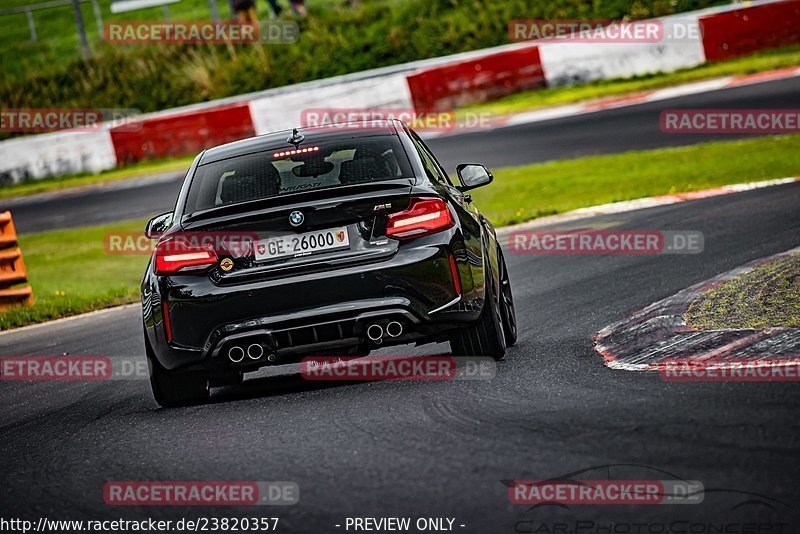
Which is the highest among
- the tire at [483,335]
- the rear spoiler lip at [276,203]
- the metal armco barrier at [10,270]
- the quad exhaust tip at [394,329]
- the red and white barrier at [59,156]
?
the rear spoiler lip at [276,203]

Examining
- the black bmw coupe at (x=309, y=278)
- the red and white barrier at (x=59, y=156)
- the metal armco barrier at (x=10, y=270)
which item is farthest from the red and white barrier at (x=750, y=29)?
the black bmw coupe at (x=309, y=278)

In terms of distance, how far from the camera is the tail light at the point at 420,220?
688 centimetres

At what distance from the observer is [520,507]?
15.2ft

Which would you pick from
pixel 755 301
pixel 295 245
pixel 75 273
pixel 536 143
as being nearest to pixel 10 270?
pixel 75 273

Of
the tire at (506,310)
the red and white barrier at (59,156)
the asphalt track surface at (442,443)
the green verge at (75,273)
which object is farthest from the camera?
the red and white barrier at (59,156)

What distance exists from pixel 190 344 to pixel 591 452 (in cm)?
253

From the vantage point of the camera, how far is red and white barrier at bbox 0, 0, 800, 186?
79.9 ft

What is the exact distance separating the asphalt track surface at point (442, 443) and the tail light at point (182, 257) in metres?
0.76

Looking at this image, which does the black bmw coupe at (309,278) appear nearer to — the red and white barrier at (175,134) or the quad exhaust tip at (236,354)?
the quad exhaust tip at (236,354)

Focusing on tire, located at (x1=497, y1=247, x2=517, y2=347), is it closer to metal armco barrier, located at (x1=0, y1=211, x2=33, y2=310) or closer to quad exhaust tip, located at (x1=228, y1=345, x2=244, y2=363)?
quad exhaust tip, located at (x1=228, y1=345, x2=244, y2=363)

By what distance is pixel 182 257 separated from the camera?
22.8ft

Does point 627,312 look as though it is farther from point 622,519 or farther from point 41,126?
point 41,126

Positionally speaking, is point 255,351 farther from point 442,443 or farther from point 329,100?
point 329,100

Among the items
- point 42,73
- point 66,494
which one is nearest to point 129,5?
point 42,73
